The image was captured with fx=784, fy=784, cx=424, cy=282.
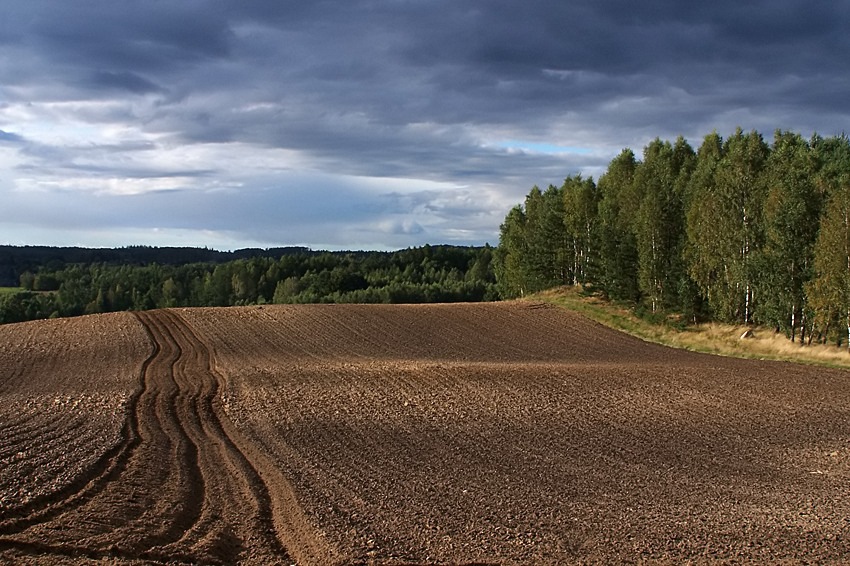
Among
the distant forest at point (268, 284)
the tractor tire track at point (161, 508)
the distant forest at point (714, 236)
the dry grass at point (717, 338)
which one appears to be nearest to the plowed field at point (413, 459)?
the tractor tire track at point (161, 508)

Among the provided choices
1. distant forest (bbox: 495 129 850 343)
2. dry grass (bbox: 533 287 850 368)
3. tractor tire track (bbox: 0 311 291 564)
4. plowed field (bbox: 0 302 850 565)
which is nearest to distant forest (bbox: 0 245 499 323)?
distant forest (bbox: 495 129 850 343)

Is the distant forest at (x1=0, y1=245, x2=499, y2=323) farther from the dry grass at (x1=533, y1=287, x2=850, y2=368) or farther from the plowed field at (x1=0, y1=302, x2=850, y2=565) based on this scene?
the plowed field at (x1=0, y1=302, x2=850, y2=565)

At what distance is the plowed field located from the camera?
957 centimetres

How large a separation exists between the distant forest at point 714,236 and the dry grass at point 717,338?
765 mm

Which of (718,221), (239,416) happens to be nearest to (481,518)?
(239,416)

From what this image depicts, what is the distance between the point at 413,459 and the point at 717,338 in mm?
28682

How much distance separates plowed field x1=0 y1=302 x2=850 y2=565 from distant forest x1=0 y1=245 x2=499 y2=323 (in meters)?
55.4

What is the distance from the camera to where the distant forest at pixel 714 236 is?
34.2 metres

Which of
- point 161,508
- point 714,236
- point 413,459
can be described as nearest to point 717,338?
point 714,236

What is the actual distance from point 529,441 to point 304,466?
5.33 metres

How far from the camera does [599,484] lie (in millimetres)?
13148

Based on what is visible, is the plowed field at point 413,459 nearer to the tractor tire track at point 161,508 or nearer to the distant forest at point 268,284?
the tractor tire track at point 161,508

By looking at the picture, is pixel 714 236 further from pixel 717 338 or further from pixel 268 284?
pixel 268 284

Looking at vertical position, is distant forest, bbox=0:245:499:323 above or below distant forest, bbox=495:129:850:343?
below
